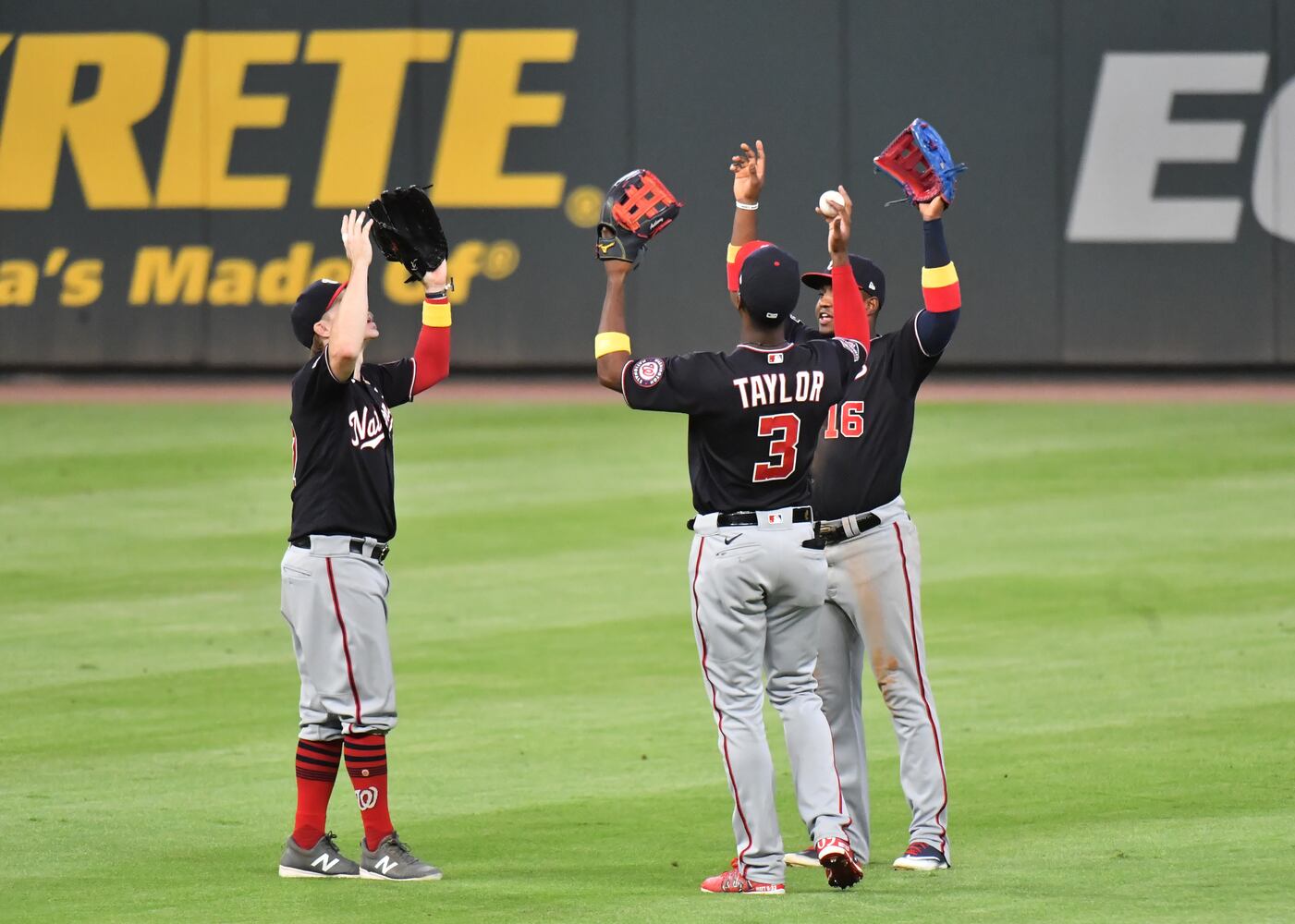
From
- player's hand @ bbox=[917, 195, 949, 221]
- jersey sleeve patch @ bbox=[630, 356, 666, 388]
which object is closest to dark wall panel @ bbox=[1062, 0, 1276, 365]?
player's hand @ bbox=[917, 195, 949, 221]

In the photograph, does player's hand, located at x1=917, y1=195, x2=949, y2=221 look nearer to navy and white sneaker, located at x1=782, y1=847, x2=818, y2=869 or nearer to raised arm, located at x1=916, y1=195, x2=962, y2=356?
raised arm, located at x1=916, y1=195, x2=962, y2=356

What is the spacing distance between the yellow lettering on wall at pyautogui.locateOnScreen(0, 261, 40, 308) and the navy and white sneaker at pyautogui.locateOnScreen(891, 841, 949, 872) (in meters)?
18.1

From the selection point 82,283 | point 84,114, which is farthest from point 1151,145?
point 82,283

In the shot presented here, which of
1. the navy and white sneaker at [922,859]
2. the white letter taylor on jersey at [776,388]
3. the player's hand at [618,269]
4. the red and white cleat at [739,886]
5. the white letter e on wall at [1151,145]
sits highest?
the white letter e on wall at [1151,145]

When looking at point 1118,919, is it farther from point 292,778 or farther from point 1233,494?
point 1233,494

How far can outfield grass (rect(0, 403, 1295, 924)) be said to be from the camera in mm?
6578

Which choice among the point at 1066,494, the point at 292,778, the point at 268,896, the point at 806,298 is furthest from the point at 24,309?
the point at 268,896

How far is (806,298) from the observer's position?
2153 cm

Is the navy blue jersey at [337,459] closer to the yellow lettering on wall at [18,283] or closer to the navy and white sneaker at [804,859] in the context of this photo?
the navy and white sneaker at [804,859]

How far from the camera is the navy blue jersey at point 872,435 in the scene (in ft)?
23.6

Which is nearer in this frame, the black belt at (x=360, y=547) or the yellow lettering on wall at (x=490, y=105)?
the black belt at (x=360, y=547)

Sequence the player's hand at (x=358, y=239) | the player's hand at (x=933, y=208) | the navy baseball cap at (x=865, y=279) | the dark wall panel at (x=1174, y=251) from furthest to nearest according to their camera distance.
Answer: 1. the dark wall panel at (x=1174, y=251)
2. the navy baseball cap at (x=865, y=279)
3. the player's hand at (x=933, y=208)
4. the player's hand at (x=358, y=239)

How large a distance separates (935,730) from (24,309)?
18.0m

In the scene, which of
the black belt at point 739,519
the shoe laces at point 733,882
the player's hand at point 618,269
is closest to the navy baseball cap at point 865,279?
the player's hand at point 618,269
